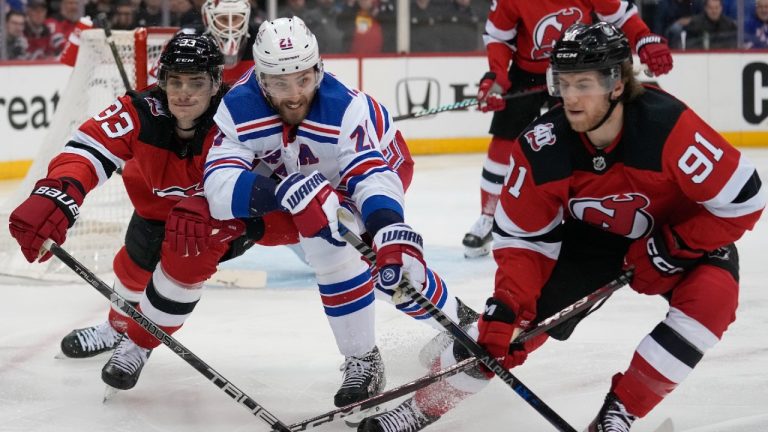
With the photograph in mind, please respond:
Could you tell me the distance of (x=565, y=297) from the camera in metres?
2.62

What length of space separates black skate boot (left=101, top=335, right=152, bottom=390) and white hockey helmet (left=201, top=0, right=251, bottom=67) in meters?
1.31

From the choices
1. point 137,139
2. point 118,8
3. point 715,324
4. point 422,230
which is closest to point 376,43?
point 118,8

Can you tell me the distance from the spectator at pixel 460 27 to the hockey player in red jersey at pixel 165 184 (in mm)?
5015

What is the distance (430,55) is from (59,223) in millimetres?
5231

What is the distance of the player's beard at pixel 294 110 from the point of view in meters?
2.66

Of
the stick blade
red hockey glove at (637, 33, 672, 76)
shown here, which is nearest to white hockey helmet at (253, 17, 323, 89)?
the stick blade

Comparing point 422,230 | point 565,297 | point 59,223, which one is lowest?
point 422,230

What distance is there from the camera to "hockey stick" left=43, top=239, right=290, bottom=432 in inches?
101

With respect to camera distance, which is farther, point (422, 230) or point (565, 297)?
point (422, 230)

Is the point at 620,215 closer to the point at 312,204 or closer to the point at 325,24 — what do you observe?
the point at 312,204

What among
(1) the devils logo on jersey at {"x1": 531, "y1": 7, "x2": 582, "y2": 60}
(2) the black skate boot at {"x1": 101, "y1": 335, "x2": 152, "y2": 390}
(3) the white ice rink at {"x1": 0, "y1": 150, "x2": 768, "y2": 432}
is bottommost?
(3) the white ice rink at {"x1": 0, "y1": 150, "x2": 768, "y2": 432}

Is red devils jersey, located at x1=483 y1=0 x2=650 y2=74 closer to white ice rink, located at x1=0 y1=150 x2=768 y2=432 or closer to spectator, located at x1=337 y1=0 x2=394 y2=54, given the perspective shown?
white ice rink, located at x1=0 y1=150 x2=768 y2=432

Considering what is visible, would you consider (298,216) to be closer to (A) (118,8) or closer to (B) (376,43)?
(A) (118,8)

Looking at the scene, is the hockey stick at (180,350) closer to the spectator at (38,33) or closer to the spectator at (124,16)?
the spectator at (38,33)
